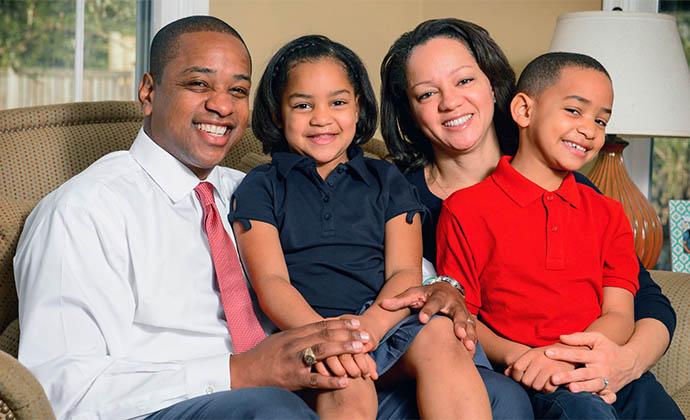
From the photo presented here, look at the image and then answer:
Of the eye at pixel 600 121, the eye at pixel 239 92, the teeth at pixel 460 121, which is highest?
the eye at pixel 239 92

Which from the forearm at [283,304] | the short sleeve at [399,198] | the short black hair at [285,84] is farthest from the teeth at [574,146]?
the forearm at [283,304]

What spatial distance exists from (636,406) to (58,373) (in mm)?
1086

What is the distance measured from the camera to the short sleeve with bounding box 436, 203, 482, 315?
2.10 metres

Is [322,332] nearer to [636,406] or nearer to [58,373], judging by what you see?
[58,373]

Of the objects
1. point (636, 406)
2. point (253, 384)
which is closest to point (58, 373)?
point (253, 384)

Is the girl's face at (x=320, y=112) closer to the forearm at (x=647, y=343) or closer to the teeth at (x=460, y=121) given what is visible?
the teeth at (x=460, y=121)

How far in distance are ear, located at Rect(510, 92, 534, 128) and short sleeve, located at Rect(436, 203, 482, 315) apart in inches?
10.3

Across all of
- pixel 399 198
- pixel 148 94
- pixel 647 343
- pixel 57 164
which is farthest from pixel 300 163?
pixel 647 343

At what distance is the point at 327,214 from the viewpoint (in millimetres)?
2084

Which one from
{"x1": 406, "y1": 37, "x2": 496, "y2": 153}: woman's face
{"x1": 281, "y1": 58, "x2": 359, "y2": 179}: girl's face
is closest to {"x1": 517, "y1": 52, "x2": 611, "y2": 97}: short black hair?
{"x1": 406, "y1": 37, "x2": 496, "y2": 153}: woman's face

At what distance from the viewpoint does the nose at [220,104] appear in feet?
6.50

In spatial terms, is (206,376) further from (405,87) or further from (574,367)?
(405,87)

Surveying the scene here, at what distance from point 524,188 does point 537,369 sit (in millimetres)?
410

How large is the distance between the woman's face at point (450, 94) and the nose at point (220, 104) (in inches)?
19.7
